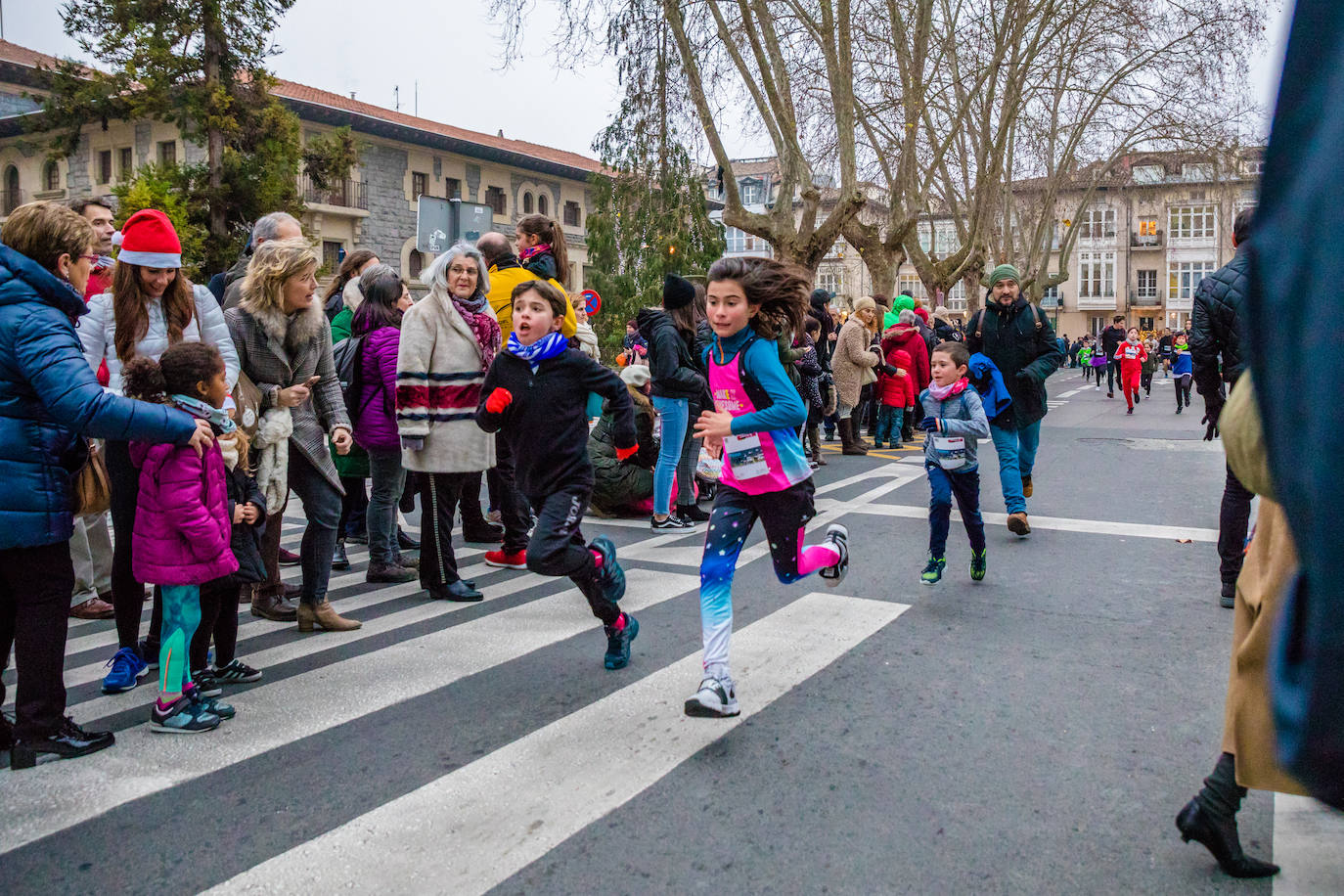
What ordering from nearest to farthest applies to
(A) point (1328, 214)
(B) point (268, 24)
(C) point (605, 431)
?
(A) point (1328, 214) → (C) point (605, 431) → (B) point (268, 24)

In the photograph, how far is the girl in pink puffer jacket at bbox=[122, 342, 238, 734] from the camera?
3.76m

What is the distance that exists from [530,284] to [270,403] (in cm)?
139

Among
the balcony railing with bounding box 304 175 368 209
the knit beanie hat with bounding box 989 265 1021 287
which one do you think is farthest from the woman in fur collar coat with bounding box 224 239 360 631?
the balcony railing with bounding box 304 175 368 209

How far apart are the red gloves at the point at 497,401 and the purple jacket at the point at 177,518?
1123 millimetres

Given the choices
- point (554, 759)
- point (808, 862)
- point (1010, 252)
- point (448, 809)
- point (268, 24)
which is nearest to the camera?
point (808, 862)

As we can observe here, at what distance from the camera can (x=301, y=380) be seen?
521 centimetres

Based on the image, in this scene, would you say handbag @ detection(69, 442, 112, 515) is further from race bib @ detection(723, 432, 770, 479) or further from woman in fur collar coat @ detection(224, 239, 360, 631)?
race bib @ detection(723, 432, 770, 479)

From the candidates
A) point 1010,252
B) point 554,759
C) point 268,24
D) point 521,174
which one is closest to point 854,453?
point 554,759

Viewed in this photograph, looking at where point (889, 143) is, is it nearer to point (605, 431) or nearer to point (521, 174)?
point (521, 174)

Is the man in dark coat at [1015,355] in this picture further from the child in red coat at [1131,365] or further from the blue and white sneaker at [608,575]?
the child in red coat at [1131,365]

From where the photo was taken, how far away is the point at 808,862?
111 inches

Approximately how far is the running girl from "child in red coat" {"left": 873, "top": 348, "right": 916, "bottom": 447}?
9.41 meters

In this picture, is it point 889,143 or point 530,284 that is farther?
point 889,143

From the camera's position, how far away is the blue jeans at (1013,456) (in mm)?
7590
